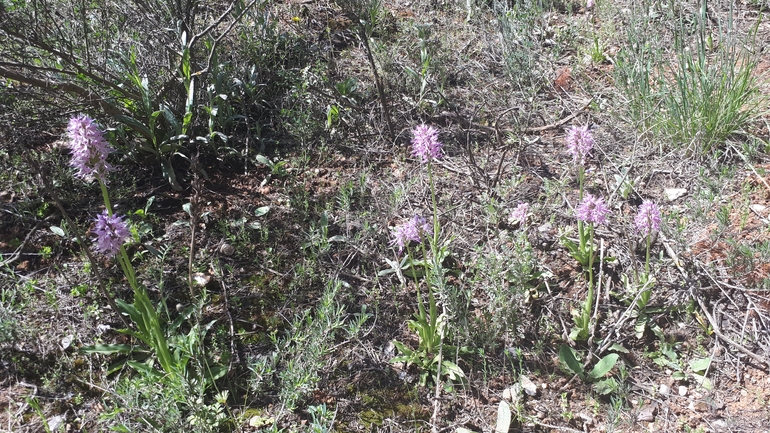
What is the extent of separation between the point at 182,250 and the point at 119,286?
387mm

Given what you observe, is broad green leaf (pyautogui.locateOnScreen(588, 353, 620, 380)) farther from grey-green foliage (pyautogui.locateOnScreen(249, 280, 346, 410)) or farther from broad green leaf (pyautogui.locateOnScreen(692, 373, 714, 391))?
grey-green foliage (pyautogui.locateOnScreen(249, 280, 346, 410))

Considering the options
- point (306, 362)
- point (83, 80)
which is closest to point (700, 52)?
point (306, 362)

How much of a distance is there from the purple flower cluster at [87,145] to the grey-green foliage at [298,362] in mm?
1070

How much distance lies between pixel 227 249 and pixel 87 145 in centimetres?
117

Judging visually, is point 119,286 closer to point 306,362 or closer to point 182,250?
point 182,250

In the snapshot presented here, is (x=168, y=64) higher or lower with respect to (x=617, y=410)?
higher

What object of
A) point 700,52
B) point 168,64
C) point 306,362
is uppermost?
point 168,64

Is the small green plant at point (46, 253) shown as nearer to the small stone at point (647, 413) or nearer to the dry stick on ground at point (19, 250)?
the dry stick on ground at point (19, 250)

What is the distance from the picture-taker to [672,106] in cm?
350

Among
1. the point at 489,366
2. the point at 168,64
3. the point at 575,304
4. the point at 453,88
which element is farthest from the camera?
the point at 453,88

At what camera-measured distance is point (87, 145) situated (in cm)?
223

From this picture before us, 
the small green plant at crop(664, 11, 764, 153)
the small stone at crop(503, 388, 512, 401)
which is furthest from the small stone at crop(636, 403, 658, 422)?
the small green plant at crop(664, 11, 764, 153)

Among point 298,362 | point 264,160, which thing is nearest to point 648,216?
point 298,362

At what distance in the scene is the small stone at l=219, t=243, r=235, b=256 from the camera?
325cm
